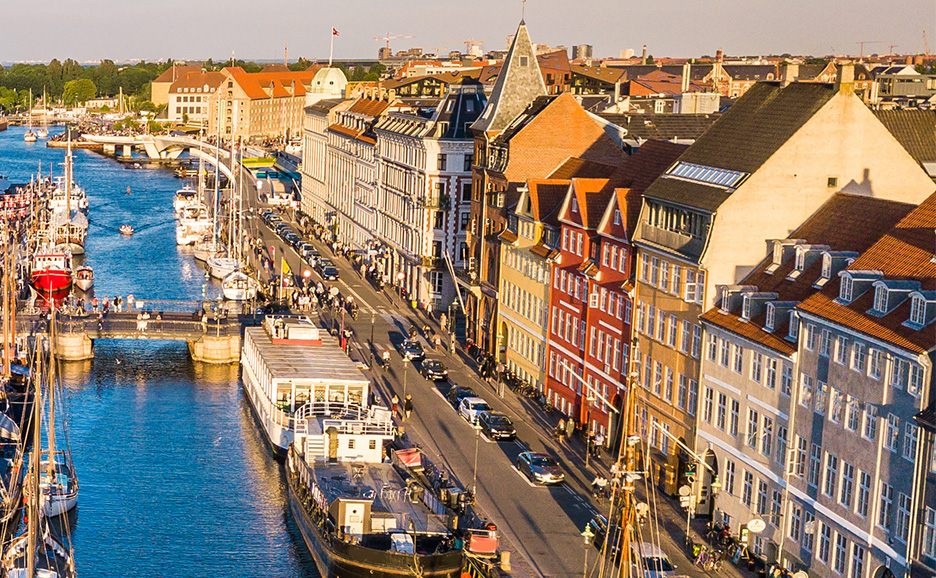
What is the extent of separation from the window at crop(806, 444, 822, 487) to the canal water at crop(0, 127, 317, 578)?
19949 millimetres

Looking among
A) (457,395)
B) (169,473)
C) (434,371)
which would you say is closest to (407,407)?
(457,395)

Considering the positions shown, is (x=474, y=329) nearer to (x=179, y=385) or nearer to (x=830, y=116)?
(x=179, y=385)

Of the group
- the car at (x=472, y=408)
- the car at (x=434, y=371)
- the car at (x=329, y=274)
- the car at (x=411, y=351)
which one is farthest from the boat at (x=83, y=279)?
the car at (x=472, y=408)

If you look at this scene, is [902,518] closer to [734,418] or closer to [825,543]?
[825,543]

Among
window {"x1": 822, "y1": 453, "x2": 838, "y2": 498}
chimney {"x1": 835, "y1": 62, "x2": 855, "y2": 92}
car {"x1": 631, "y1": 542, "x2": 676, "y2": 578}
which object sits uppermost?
chimney {"x1": 835, "y1": 62, "x2": 855, "y2": 92}

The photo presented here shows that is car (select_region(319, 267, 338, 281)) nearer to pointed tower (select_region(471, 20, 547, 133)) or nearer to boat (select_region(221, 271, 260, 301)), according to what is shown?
boat (select_region(221, 271, 260, 301))

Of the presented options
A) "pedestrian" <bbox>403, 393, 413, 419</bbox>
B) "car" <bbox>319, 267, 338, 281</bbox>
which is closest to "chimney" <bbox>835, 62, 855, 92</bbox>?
"pedestrian" <bbox>403, 393, 413, 419</bbox>

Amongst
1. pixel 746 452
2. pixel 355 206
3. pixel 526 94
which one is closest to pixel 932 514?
pixel 746 452

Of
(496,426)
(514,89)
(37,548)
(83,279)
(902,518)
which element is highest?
(514,89)

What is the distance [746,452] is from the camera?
59125 mm

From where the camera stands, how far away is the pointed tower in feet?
331

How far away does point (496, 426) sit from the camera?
246ft

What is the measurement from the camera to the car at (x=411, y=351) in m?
93.3

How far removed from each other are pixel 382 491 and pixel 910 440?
78.8 ft
